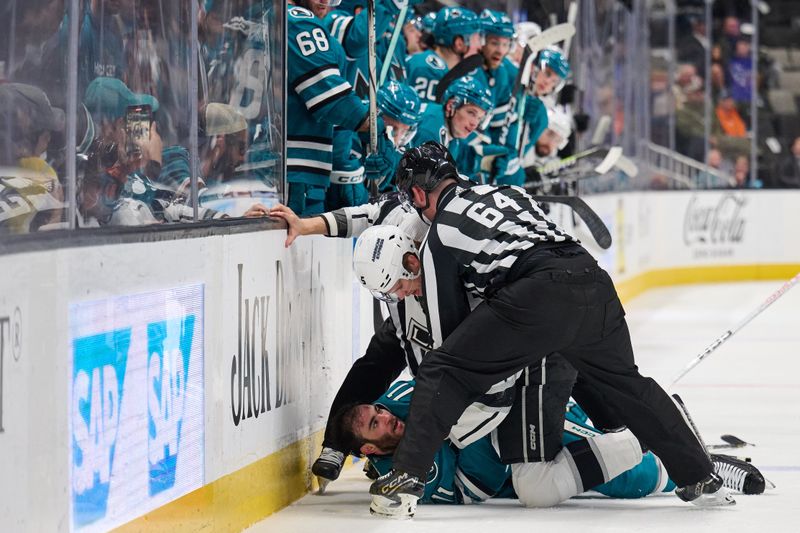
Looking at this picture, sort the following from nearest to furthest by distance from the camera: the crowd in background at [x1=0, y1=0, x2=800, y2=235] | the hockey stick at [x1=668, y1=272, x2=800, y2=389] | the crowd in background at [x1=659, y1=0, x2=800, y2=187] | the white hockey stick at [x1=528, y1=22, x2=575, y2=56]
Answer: the crowd in background at [x1=0, y1=0, x2=800, y2=235] → the hockey stick at [x1=668, y1=272, x2=800, y2=389] → the white hockey stick at [x1=528, y1=22, x2=575, y2=56] → the crowd in background at [x1=659, y1=0, x2=800, y2=187]

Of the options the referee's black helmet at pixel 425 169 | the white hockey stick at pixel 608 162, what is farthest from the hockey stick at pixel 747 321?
the white hockey stick at pixel 608 162

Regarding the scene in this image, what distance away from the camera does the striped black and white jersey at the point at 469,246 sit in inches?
163

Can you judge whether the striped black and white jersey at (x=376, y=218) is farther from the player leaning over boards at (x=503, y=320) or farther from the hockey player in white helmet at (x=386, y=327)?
the player leaning over boards at (x=503, y=320)

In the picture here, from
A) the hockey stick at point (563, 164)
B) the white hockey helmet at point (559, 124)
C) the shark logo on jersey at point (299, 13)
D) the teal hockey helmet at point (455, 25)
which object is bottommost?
the hockey stick at point (563, 164)

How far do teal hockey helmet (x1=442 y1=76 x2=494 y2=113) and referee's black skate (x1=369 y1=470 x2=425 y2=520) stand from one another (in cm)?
239

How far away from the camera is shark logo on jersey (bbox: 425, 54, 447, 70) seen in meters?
6.60

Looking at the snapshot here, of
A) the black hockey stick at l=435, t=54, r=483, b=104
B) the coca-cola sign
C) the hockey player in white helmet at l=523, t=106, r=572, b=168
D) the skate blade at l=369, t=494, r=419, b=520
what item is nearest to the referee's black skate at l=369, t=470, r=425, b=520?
the skate blade at l=369, t=494, r=419, b=520

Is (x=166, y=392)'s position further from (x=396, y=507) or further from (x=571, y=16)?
(x=571, y=16)

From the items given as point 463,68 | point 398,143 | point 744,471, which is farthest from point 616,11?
point 744,471

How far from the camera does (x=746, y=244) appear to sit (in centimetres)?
1543

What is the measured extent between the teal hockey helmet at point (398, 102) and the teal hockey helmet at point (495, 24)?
4.79 ft

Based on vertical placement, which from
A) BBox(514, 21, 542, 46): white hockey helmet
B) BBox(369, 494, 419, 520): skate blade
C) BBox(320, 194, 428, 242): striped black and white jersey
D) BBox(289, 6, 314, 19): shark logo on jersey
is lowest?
BBox(369, 494, 419, 520): skate blade

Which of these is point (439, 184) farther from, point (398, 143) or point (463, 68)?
point (463, 68)

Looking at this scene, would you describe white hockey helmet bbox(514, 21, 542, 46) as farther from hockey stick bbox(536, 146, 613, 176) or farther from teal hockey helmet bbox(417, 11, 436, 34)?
teal hockey helmet bbox(417, 11, 436, 34)
